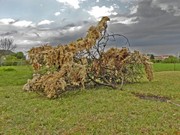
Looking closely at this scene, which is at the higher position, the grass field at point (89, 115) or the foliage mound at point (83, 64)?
the foliage mound at point (83, 64)

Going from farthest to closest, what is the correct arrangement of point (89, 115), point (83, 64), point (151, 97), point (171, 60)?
1. point (171, 60)
2. point (83, 64)
3. point (151, 97)
4. point (89, 115)

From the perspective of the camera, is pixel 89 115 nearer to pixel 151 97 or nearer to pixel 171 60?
pixel 151 97

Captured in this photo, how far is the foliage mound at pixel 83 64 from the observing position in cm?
1055

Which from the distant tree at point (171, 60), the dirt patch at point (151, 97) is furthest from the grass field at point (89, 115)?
the distant tree at point (171, 60)

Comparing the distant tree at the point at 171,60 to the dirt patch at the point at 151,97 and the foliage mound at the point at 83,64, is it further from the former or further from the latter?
the dirt patch at the point at 151,97

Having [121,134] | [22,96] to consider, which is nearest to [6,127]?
[121,134]

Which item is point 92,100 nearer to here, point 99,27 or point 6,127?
point 6,127

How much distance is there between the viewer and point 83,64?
38.4 ft

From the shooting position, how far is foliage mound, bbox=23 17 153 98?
10.6 metres

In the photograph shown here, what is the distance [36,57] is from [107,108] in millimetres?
5797

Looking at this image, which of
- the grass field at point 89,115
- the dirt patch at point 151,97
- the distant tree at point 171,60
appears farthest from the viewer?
the distant tree at point 171,60

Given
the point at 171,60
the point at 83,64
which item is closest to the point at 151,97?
the point at 83,64

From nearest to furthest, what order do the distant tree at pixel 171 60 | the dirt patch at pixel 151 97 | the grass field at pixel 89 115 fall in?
1. the grass field at pixel 89 115
2. the dirt patch at pixel 151 97
3. the distant tree at pixel 171 60

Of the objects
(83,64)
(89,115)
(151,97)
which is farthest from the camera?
(83,64)
